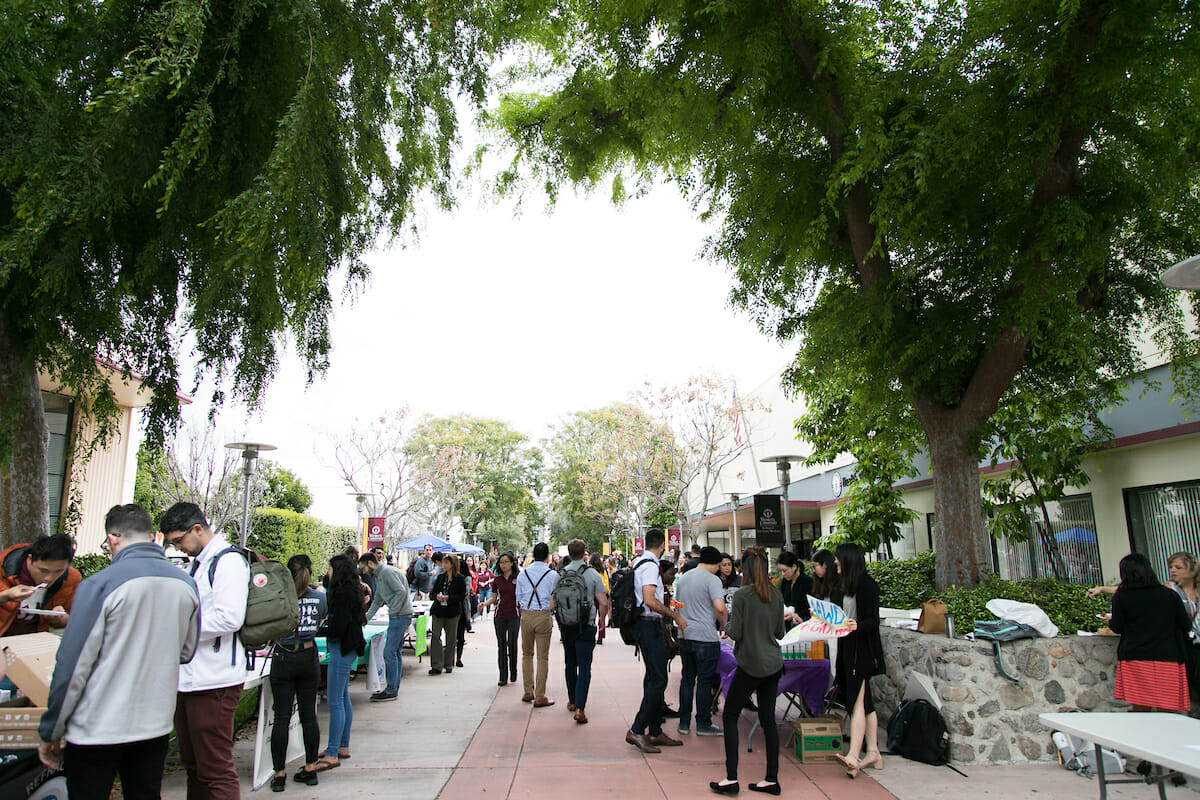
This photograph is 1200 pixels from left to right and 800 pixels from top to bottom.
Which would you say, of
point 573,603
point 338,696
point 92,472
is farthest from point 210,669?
point 92,472

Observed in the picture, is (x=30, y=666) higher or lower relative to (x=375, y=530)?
lower

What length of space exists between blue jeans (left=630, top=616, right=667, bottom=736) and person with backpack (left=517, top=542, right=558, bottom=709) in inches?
80.2

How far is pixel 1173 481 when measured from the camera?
9.45 meters

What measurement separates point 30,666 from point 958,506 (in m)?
8.24

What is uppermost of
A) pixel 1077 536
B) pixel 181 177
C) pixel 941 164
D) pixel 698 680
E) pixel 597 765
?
pixel 941 164

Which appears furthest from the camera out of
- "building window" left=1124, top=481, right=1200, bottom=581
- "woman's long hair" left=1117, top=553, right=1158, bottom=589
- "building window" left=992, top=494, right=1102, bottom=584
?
"building window" left=992, top=494, right=1102, bottom=584

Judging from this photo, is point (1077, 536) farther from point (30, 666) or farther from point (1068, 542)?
point (30, 666)

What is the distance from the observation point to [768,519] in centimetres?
1426

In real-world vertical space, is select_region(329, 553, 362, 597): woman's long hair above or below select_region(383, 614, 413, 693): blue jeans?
above

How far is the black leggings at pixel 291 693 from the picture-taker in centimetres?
571

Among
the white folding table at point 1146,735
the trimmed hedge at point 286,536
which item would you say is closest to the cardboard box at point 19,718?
the white folding table at point 1146,735

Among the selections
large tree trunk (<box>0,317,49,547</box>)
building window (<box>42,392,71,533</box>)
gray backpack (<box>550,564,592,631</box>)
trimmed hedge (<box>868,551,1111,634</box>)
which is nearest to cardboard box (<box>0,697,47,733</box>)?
large tree trunk (<box>0,317,49,547</box>)

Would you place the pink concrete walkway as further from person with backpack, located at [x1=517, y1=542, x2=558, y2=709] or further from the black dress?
the black dress

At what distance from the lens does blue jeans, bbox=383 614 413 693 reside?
9.63m
